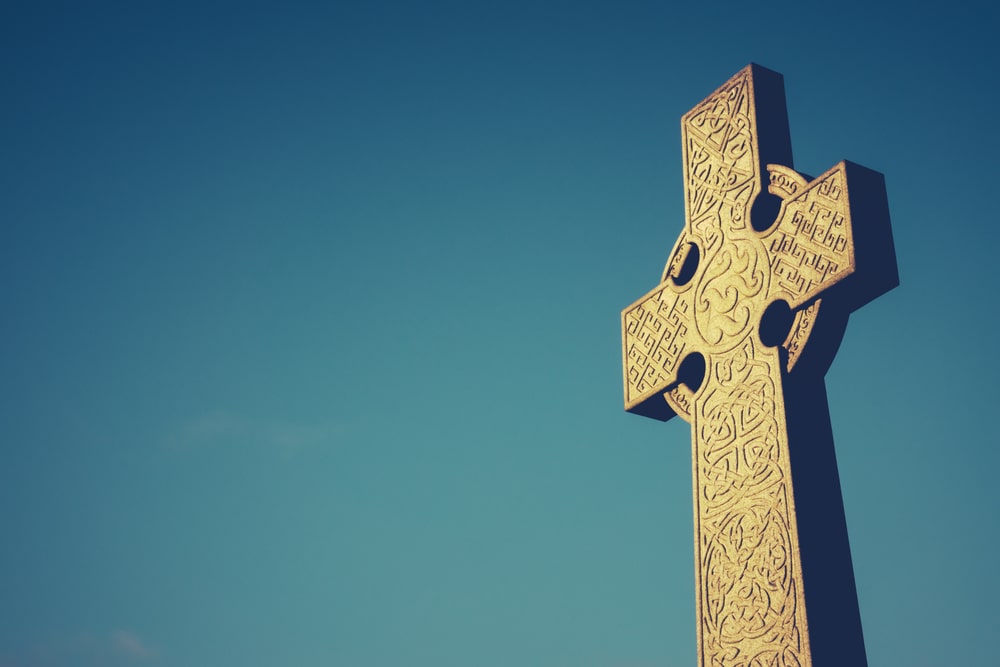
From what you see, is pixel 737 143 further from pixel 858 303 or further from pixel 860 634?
pixel 860 634

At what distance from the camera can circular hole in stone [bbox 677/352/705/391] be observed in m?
4.88

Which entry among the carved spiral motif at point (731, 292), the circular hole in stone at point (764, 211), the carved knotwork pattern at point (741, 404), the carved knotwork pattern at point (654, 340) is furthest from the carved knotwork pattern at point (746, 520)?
the circular hole in stone at point (764, 211)

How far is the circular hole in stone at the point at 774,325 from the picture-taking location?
4398mm

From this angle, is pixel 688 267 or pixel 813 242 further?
pixel 688 267

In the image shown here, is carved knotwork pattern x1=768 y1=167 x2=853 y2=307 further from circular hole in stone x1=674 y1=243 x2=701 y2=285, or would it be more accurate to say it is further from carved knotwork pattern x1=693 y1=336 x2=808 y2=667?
circular hole in stone x1=674 y1=243 x2=701 y2=285

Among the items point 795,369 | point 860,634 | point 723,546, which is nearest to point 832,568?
point 860,634

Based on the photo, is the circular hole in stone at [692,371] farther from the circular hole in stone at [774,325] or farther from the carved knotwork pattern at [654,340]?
the circular hole in stone at [774,325]

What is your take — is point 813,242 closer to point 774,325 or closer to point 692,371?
point 774,325

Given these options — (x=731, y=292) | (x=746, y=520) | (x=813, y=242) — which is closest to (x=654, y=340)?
(x=731, y=292)

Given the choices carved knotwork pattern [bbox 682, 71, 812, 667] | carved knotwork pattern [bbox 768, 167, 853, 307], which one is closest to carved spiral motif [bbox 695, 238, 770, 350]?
carved knotwork pattern [bbox 682, 71, 812, 667]

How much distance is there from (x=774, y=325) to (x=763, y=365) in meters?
0.27

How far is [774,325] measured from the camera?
4.47m

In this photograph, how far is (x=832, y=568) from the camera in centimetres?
382

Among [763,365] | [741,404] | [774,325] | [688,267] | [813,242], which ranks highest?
[688,267]
